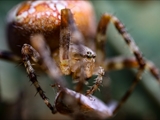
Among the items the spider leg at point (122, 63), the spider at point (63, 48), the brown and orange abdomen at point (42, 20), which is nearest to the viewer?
the spider at point (63, 48)

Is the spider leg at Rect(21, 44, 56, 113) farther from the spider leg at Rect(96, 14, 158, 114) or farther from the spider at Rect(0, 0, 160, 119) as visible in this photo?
the spider leg at Rect(96, 14, 158, 114)

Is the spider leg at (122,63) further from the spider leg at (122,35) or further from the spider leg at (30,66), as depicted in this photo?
the spider leg at (30,66)

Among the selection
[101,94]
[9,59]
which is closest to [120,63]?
[101,94]

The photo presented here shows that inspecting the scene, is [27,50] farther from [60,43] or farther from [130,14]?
[130,14]

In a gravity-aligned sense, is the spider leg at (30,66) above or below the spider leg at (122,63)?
above

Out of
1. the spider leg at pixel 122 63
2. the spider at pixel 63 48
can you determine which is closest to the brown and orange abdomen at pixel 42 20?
the spider at pixel 63 48

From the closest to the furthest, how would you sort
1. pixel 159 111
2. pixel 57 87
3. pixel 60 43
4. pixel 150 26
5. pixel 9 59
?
pixel 57 87 < pixel 60 43 < pixel 9 59 < pixel 159 111 < pixel 150 26

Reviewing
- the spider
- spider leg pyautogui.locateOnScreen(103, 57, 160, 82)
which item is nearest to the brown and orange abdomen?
the spider
